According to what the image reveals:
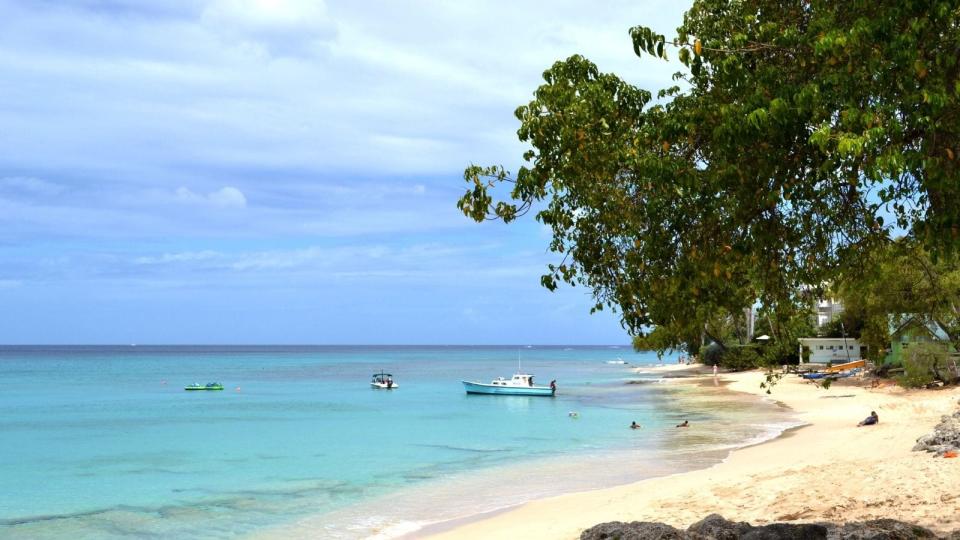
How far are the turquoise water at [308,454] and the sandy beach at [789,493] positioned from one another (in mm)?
2291

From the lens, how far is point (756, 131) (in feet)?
23.8

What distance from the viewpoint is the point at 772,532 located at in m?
9.66

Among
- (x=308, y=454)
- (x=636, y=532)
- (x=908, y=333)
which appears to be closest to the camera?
(x=636, y=532)

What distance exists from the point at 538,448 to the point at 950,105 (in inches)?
1125

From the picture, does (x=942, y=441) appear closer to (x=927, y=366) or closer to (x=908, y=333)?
(x=927, y=366)

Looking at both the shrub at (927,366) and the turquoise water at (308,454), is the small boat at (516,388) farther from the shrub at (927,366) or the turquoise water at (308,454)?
the shrub at (927,366)

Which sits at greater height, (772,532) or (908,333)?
(908,333)

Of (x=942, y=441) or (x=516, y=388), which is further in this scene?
(x=516, y=388)

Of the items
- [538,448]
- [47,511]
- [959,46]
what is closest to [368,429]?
[538,448]

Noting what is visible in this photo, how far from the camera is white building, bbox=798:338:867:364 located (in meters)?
68.4

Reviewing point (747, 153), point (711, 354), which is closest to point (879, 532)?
point (747, 153)

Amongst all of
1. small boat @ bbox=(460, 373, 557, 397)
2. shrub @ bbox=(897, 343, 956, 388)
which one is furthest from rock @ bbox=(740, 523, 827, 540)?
small boat @ bbox=(460, 373, 557, 397)

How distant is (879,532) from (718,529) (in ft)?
6.41

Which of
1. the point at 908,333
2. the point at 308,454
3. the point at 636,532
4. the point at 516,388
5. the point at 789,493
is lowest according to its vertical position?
the point at 308,454
